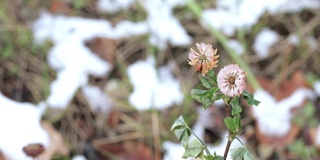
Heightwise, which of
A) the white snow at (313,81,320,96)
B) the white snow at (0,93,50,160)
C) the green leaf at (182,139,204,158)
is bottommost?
the green leaf at (182,139,204,158)

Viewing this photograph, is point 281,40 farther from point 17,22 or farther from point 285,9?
point 17,22

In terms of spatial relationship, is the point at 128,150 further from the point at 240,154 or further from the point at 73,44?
the point at 240,154

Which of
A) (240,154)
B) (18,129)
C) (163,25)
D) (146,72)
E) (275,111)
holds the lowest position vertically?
(240,154)

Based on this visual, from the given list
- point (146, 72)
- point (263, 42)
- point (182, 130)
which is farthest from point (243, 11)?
point (182, 130)

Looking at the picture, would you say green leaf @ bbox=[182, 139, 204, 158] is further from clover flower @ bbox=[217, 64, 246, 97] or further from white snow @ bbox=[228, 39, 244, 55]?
white snow @ bbox=[228, 39, 244, 55]

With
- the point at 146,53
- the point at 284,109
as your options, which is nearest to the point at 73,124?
the point at 146,53

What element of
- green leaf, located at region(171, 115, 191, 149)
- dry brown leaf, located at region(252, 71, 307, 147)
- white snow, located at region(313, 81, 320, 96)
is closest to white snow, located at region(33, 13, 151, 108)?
dry brown leaf, located at region(252, 71, 307, 147)

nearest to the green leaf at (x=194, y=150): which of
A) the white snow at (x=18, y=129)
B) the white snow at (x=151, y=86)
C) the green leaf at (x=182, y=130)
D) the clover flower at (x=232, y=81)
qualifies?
the green leaf at (x=182, y=130)
